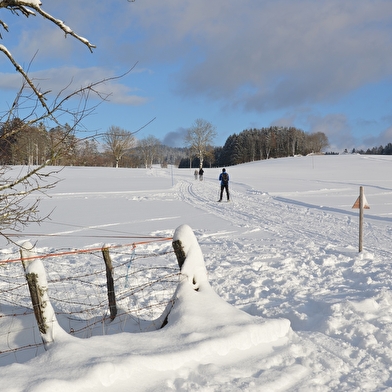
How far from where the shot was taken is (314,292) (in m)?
6.25

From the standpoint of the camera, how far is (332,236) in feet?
35.9

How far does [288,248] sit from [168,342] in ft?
20.6

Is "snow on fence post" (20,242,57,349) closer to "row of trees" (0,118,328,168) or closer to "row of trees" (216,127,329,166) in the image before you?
"row of trees" (0,118,328,168)

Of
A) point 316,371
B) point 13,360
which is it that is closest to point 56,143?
point 13,360

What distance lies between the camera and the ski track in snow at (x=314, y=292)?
3.64 meters

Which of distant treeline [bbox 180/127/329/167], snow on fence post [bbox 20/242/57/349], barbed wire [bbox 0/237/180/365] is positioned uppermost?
distant treeline [bbox 180/127/329/167]

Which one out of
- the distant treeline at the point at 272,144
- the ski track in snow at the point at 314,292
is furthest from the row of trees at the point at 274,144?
the ski track in snow at the point at 314,292

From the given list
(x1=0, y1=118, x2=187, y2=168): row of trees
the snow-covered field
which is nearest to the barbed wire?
the snow-covered field

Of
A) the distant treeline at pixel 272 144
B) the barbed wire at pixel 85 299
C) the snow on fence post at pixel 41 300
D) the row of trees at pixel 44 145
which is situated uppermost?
the distant treeline at pixel 272 144

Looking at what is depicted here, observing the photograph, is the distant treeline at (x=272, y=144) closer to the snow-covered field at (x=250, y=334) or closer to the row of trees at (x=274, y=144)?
the row of trees at (x=274, y=144)

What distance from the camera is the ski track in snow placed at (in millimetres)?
3642

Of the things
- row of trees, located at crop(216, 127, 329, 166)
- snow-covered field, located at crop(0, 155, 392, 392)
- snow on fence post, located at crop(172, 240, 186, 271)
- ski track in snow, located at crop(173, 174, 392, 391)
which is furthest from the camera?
row of trees, located at crop(216, 127, 329, 166)

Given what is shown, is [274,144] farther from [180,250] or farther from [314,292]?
[180,250]

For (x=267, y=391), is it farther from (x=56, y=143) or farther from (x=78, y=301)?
(x=78, y=301)
